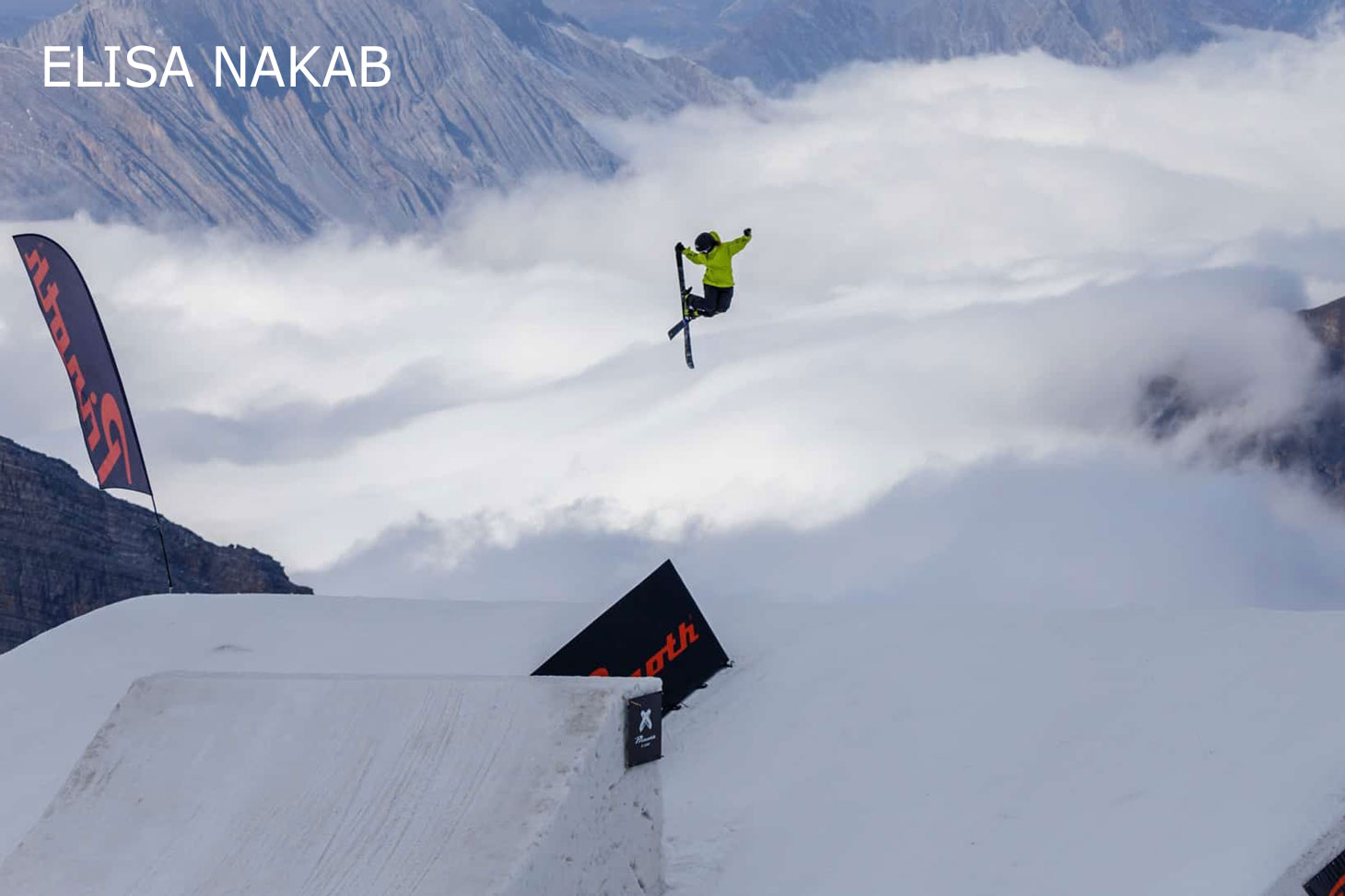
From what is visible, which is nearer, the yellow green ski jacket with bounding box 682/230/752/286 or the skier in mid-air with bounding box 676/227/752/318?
the skier in mid-air with bounding box 676/227/752/318

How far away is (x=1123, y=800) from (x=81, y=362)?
55.4ft

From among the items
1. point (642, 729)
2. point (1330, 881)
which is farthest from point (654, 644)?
point (1330, 881)

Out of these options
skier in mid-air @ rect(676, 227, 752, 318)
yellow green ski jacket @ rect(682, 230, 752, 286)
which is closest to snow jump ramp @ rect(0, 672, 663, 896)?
skier in mid-air @ rect(676, 227, 752, 318)

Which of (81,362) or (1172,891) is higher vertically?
(81,362)

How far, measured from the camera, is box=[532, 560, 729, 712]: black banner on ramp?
16.7 m

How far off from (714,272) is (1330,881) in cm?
1230

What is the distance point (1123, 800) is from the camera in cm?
1235

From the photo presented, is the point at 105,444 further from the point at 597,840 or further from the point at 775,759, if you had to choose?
the point at 597,840

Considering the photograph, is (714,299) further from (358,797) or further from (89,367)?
(358,797)

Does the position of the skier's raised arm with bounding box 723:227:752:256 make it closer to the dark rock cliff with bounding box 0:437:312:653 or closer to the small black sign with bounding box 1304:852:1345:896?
the small black sign with bounding box 1304:852:1345:896

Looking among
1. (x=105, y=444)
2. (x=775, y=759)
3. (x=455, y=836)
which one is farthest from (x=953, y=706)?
(x=105, y=444)

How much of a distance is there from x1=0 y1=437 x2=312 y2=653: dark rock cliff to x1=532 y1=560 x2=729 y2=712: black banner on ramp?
86723mm

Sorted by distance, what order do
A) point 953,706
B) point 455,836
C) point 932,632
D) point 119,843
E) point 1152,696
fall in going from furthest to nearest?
point 932,632 → point 953,706 → point 1152,696 → point 119,843 → point 455,836

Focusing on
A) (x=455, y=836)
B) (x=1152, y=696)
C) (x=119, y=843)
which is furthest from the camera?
Result: (x=1152, y=696)
